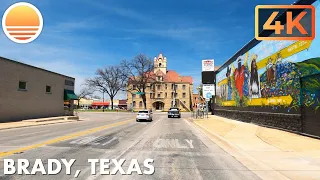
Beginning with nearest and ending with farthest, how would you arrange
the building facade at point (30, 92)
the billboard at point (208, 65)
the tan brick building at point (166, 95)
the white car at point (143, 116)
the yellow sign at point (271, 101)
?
1. the yellow sign at point (271, 101)
2. the building facade at point (30, 92)
3. the white car at point (143, 116)
4. the billboard at point (208, 65)
5. the tan brick building at point (166, 95)

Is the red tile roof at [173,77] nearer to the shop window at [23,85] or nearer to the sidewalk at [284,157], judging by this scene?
the shop window at [23,85]

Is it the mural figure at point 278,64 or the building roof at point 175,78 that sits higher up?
the building roof at point 175,78

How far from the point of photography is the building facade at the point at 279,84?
51.9 ft

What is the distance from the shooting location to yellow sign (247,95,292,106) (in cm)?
1920

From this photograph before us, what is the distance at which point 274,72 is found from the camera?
2153cm

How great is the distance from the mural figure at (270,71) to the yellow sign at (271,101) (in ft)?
4.70

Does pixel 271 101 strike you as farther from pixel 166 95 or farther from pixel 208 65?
pixel 166 95

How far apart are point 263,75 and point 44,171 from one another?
20.5 metres

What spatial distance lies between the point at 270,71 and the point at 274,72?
0.85 m

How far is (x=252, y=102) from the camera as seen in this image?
27.5 m

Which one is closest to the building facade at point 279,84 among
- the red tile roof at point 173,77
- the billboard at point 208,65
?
the billboard at point 208,65

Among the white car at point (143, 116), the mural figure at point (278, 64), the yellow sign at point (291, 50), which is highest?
the yellow sign at point (291, 50)

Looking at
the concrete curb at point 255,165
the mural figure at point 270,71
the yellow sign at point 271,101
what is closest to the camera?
the concrete curb at point 255,165

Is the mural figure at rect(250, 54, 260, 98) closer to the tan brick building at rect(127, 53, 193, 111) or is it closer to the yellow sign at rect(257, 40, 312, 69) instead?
the yellow sign at rect(257, 40, 312, 69)
